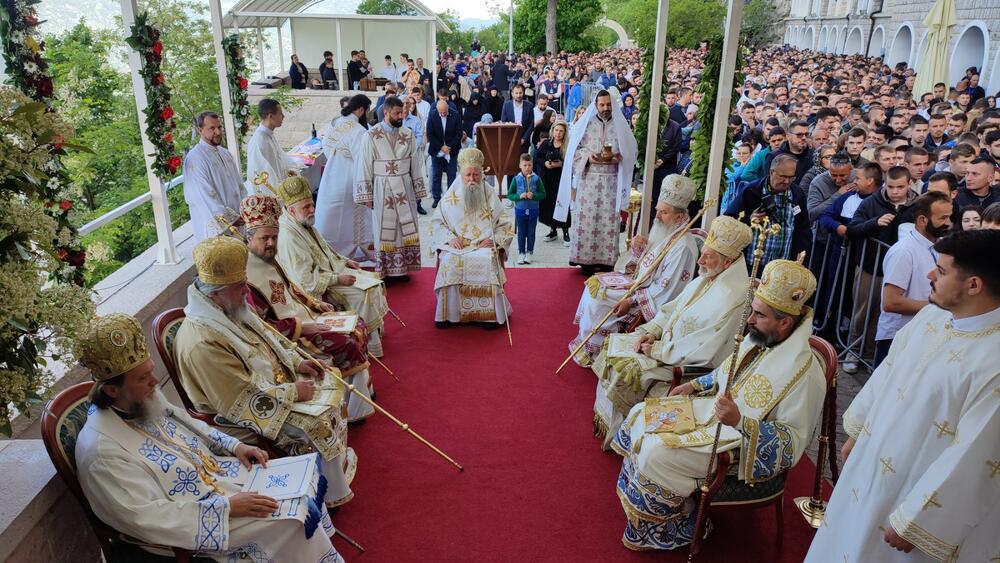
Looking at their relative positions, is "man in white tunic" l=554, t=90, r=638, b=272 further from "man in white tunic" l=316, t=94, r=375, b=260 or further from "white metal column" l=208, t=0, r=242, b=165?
"white metal column" l=208, t=0, r=242, b=165

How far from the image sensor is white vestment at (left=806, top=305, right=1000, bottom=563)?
2.46 m

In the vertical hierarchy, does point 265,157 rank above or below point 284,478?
above

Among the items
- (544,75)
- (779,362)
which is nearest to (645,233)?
(779,362)

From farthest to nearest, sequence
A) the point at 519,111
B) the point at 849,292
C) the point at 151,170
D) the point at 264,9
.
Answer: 1. the point at 264,9
2. the point at 519,111
3. the point at 849,292
4. the point at 151,170

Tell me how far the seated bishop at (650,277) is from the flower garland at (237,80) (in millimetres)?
4523

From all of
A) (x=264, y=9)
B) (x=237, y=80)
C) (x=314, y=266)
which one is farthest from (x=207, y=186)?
(x=264, y=9)

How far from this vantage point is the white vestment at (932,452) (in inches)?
97.0

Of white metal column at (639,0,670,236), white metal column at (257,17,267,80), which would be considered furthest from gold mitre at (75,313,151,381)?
white metal column at (257,17,267,80)

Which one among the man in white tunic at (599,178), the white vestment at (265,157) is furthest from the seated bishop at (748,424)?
the white vestment at (265,157)

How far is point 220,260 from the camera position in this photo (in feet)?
11.7

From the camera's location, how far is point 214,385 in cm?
359

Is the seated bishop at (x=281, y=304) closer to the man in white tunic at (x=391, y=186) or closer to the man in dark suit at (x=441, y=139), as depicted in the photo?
the man in white tunic at (x=391, y=186)

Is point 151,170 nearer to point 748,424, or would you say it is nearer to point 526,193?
point 526,193

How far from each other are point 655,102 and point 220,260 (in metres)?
4.93
